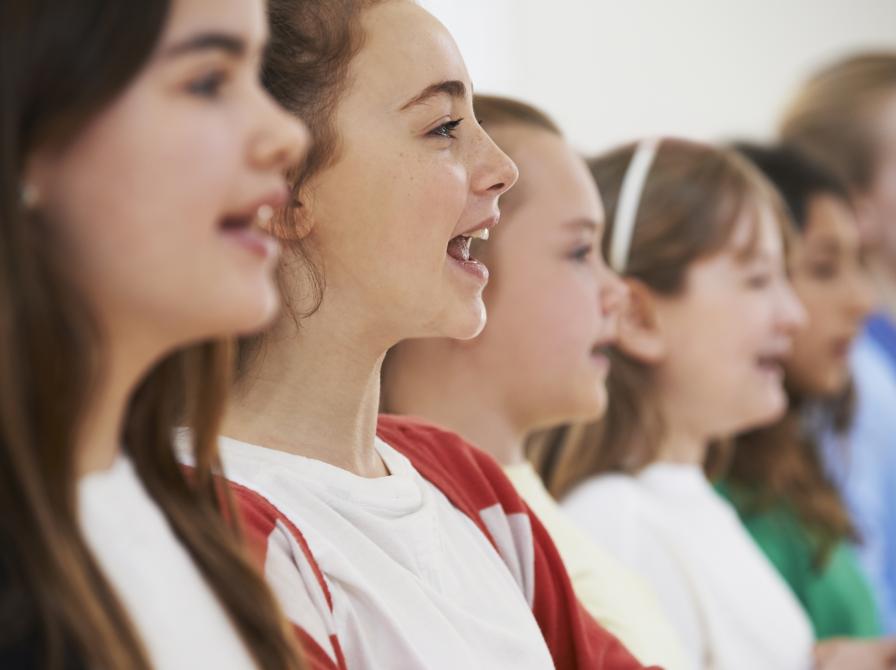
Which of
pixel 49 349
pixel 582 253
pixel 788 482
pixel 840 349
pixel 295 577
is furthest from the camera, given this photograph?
pixel 840 349

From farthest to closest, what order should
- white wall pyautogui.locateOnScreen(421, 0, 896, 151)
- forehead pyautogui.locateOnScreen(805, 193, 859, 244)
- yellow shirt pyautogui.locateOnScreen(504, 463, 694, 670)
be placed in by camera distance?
white wall pyautogui.locateOnScreen(421, 0, 896, 151) < forehead pyautogui.locateOnScreen(805, 193, 859, 244) < yellow shirt pyautogui.locateOnScreen(504, 463, 694, 670)

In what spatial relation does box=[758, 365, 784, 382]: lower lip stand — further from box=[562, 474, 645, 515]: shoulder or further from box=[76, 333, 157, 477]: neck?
box=[76, 333, 157, 477]: neck

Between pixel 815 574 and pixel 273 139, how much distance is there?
1.63 m

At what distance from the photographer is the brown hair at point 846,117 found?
2828 mm

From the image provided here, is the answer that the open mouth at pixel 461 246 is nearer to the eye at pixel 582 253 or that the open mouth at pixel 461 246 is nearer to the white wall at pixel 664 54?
the eye at pixel 582 253

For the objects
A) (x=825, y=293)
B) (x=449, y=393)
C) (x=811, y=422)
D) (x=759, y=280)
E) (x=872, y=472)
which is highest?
(x=449, y=393)

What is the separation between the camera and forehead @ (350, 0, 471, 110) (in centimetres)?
101

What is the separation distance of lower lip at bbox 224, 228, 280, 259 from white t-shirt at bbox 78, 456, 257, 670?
13 centimetres

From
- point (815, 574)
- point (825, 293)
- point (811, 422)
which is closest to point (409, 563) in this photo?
point (815, 574)

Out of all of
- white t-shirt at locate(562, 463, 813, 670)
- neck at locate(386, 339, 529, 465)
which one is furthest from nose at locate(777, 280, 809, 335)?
neck at locate(386, 339, 529, 465)

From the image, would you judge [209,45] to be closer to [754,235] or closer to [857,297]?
[754,235]

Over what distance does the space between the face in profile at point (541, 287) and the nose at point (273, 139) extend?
74 cm

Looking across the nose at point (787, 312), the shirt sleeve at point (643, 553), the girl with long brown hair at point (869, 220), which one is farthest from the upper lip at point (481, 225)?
the girl with long brown hair at point (869, 220)

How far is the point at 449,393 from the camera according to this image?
1411mm
